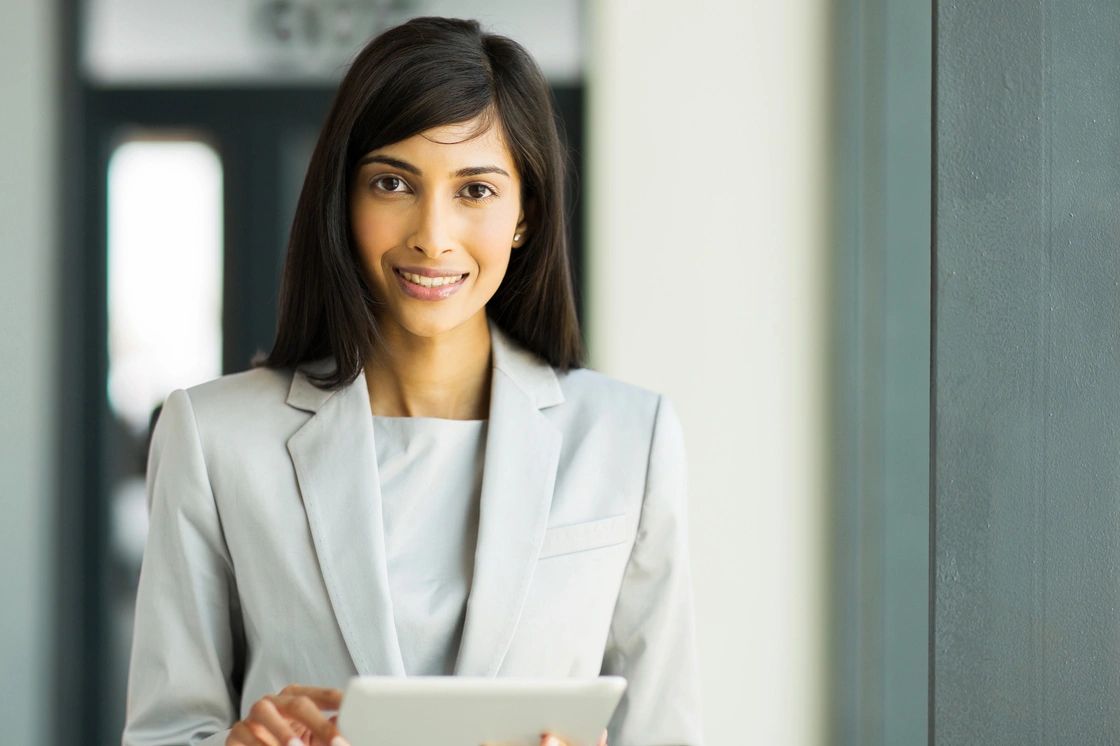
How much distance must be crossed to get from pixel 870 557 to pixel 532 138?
59.8 inches

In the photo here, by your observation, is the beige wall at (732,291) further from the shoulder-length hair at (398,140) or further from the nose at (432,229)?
the nose at (432,229)

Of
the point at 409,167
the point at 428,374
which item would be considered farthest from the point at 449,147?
the point at 428,374

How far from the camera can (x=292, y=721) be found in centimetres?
132

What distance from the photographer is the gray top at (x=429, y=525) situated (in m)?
1.50

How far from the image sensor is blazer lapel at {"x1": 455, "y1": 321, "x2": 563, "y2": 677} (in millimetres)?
1487

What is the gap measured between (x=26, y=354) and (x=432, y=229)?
2.10m

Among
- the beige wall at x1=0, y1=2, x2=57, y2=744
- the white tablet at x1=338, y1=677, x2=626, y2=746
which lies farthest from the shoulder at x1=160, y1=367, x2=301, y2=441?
the beige wall at x1=0, y1=2, x2=57, y2=744

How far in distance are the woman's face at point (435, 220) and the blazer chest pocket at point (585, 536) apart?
1.02 feet

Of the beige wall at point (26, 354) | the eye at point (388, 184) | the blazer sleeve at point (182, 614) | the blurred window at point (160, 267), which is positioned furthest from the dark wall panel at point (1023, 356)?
the beige wall at point (26, 354)

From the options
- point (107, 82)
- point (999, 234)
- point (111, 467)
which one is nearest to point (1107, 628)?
point (999, 234)

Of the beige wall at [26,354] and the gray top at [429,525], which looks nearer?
the gray top at [429,525]

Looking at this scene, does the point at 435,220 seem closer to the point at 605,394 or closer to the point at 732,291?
the point at 605,394

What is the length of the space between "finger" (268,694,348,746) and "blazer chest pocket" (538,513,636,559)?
38cm

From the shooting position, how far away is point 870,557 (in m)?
2.69
